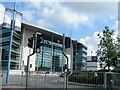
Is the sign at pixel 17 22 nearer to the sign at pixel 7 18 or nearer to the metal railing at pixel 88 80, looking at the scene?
the sign at pixel 7 18

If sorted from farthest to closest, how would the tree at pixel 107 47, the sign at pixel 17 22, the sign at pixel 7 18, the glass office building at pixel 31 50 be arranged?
the glass office building at pixel 31 50, the tree at pixel 107 47, the sign at pixel 17 22, the sign at pixel 7 18

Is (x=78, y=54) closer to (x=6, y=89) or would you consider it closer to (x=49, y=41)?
(x=49, y=41)

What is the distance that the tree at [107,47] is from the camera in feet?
72.7

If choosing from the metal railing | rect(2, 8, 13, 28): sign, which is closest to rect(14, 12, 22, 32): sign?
rect(2, 8, 13, 28): sign

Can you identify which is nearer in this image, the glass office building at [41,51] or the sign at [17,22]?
the sign at [17,22]

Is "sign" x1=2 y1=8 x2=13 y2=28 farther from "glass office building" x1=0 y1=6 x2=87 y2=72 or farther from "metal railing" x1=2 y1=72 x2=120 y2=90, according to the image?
"glass office building" x1=0 y1=6 x2=87 y2=72

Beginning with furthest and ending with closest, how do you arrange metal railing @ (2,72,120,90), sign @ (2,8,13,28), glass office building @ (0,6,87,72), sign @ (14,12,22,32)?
glass office building @ (0,6,87,72), sign @ (14,12,22,32), sign @ (2,8,13,28), metal railing @ (2,72,120,90)

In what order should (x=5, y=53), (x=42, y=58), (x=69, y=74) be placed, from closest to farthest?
(x=69, y=74), (x=5, y=53), (x=42, y=58)

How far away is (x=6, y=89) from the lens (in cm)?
1136

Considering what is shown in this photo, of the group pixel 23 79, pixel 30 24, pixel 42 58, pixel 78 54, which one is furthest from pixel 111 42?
pixel 78 54

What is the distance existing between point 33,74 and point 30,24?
1835 inches

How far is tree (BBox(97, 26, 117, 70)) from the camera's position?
72.7 feet

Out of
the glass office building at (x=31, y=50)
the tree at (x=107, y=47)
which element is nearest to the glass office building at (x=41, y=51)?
the glass office building at (x=31, y=50)

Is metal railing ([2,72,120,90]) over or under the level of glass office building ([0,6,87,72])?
under
